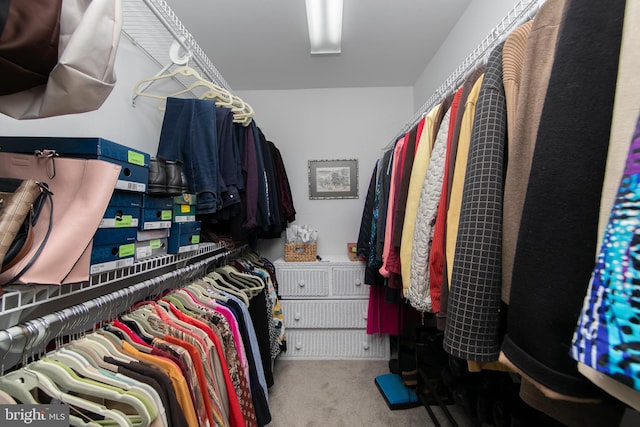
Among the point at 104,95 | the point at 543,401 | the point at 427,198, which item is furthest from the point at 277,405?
the point at 104,95

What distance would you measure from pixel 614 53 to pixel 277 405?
6.69 ft

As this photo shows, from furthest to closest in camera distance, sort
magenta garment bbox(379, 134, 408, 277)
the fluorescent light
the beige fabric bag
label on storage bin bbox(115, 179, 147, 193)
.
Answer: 1. the fluorescent light
2. magenta garment bbox(379, 134, 408, 277)
3. label on storage bin bbox(115, 179, 147, 193)
4. the beige fabric bag

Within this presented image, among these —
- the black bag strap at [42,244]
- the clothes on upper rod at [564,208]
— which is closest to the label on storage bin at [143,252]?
the black bag strap at [42,244]

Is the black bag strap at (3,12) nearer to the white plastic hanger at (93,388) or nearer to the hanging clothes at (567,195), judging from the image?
the white plastic hanger at (93,388)

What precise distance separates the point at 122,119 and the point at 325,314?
1851 millimetres

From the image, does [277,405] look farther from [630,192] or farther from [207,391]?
[630,192]

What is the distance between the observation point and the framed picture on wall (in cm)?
277

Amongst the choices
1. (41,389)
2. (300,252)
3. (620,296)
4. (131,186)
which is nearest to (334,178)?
(300,252)

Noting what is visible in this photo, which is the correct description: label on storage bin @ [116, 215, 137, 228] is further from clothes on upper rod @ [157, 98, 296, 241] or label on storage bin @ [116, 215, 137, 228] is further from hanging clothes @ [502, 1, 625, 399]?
hanging clothes @ [502, 1, 625, 399]

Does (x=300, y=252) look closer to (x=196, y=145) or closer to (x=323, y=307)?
(x=323, y=307)

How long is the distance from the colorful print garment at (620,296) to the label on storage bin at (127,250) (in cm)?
105

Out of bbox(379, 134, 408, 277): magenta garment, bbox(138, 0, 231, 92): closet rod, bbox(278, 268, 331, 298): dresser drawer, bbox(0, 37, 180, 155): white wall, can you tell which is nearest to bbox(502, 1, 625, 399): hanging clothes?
bbox(379, 134, 408, 277): magenta garment

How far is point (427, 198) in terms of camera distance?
96 cm

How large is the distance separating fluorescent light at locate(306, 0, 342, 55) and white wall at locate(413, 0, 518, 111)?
74cm
